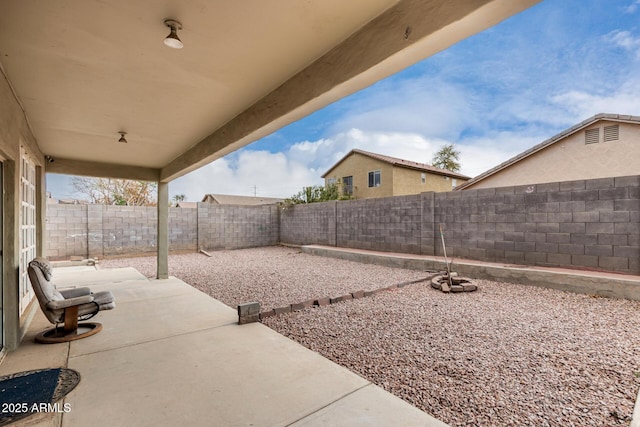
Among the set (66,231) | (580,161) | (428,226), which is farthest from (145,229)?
(580,161)

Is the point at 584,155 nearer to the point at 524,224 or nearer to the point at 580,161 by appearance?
the point at 580,161

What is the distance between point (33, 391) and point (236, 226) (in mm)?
10225

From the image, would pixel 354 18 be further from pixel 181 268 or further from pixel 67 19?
pixel 181 268

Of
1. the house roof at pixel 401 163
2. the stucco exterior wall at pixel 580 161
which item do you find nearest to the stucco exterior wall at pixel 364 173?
the house roof at pixel 401 163

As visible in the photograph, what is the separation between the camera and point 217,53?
7.07ft

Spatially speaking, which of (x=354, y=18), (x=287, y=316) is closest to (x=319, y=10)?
(x=354, y=18)

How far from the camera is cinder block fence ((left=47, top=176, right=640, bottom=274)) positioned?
5.05m

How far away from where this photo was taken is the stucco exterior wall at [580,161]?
8.66 metres

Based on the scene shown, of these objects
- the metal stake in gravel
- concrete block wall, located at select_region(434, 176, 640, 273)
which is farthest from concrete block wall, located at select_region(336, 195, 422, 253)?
the metal stake in gravel

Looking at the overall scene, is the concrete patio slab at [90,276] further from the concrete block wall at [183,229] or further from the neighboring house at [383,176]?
the neighboring house at [383,176]

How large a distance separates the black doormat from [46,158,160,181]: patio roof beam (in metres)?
4.69

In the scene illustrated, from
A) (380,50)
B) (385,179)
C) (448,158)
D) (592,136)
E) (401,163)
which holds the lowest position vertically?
(380,50)

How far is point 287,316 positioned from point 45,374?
2.30m

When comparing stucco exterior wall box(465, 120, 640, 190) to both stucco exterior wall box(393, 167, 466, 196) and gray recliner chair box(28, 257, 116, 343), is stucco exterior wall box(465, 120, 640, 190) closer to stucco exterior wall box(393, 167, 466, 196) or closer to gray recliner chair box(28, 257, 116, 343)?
stucco exterior wall box(393, 167, 466, 196)
